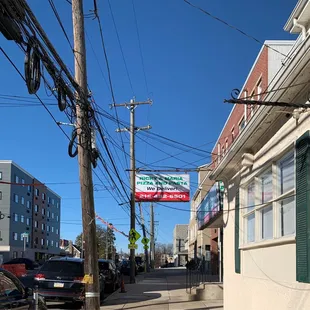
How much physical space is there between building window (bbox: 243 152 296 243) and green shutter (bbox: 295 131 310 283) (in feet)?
1.74

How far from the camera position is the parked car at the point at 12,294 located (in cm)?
689

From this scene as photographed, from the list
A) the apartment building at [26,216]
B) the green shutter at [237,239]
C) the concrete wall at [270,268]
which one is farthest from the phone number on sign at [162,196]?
the apartment building at [26,216]

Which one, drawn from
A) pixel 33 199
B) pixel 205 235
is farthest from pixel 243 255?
pixel 33 199

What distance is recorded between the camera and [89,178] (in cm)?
1052

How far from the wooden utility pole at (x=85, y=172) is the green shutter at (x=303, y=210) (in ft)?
17.0

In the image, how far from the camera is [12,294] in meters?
7.23

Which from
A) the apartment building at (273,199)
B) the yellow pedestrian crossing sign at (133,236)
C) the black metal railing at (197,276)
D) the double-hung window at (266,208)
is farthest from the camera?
the yellow pedestrian crossing sign at (133,236)

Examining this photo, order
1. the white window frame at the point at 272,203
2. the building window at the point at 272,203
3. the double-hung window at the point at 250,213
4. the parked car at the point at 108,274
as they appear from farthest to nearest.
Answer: the parked car at the point at 108,274, the double-hung window at the point at 250,213, the white window frame at the point at 272,203, the building window at the point at 272,203

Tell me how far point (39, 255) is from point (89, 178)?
83243 millimetres

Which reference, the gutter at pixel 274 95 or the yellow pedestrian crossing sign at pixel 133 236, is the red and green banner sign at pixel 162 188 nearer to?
the yellow pedestrian crossing sign at pixel 133 236

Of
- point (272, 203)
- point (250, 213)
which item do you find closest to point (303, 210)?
point (272, 203)

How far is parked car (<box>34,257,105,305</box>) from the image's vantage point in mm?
14000

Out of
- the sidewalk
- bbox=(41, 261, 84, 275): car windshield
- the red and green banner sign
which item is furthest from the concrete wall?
the red and green banner sign

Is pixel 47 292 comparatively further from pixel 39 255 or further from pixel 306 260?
pixel 39 255
